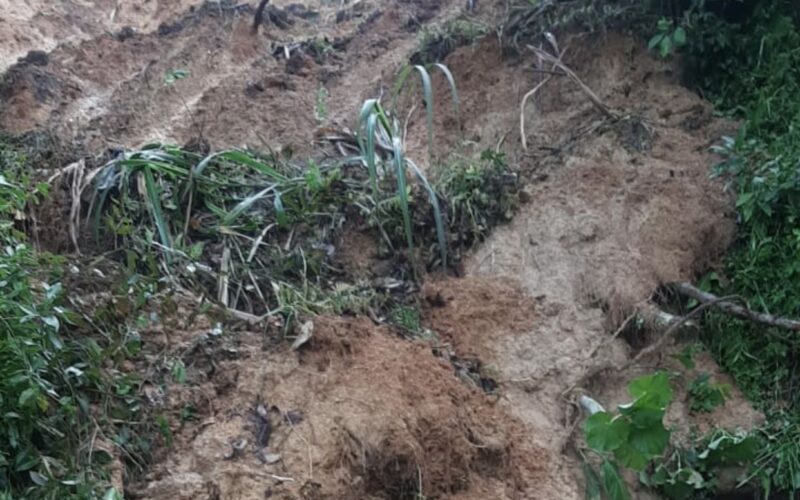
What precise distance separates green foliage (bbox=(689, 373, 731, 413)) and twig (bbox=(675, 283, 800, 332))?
325 mm

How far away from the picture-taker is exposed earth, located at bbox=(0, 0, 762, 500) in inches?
126

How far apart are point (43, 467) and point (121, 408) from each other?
0.39 m

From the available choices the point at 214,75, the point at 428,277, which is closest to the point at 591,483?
the point at 428,277

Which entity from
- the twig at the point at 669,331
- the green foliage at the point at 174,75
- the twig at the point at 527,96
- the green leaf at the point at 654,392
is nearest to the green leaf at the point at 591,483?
the green leaf at the point at 654,392

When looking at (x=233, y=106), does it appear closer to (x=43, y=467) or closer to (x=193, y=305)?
(x=193, y=305)

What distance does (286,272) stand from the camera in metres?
4.04

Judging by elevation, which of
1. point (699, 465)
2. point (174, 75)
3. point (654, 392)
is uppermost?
point (174, 75)

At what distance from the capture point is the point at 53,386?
285 centimetres

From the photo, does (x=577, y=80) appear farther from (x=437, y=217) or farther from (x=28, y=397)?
(x=28, y=397)

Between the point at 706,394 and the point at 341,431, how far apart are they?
5.25ft

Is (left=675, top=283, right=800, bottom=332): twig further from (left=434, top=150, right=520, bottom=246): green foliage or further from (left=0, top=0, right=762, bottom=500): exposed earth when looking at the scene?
(left=434, top=150, right=520, bottom=246): green foliage

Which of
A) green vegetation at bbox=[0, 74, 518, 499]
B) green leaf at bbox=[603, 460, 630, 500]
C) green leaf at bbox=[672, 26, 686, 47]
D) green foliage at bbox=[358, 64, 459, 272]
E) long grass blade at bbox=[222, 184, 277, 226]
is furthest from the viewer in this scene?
green leaf at bbox=[672, 26, 686, 47]

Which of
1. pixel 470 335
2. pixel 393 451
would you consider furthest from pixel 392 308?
pixel 393 451

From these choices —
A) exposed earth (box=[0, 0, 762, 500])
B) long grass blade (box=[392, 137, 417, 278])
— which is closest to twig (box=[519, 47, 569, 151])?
exposed earth (box=[0, 0, 762, 500])
